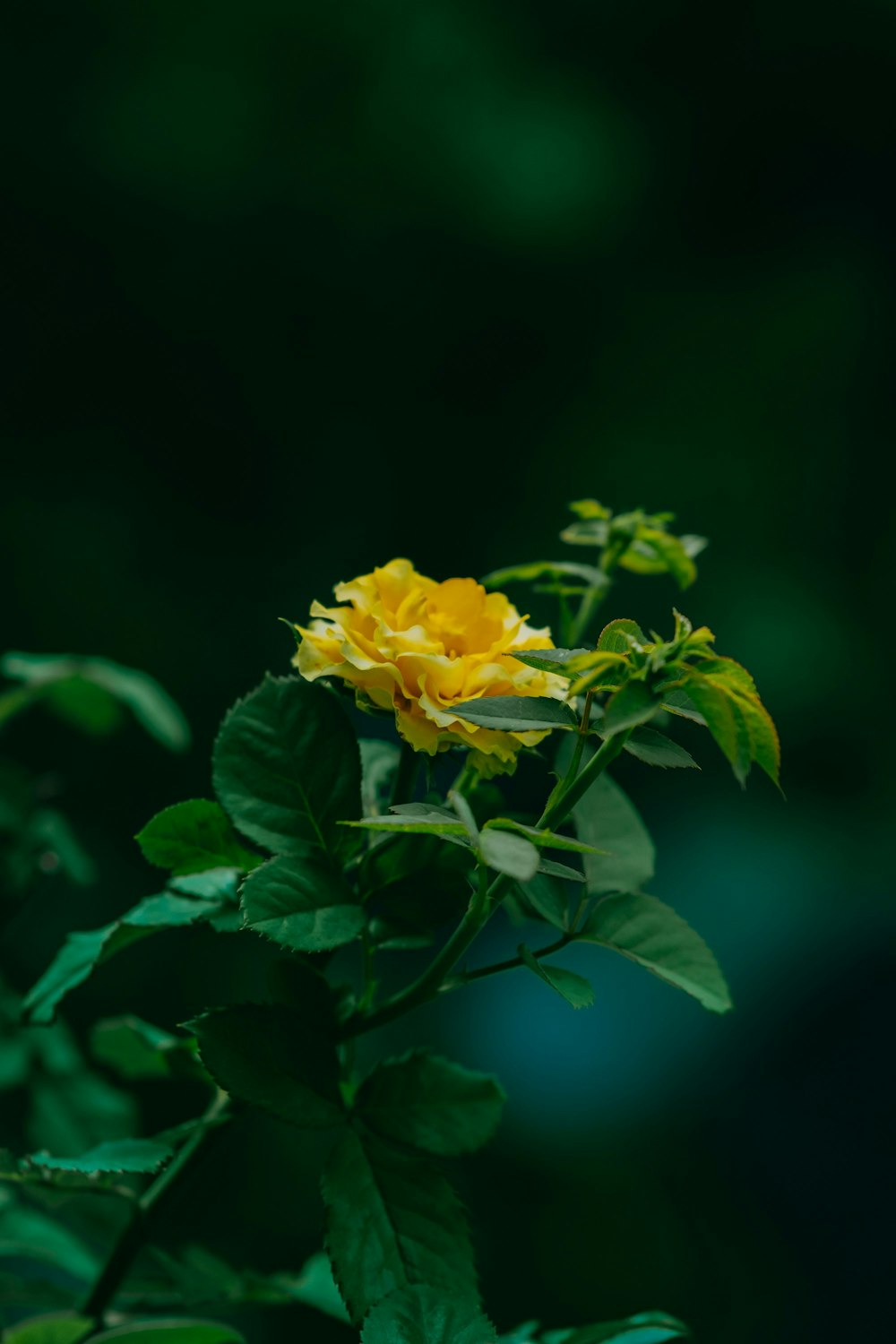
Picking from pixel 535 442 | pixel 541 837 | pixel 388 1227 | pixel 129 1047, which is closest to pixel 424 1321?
pixel 388 1227

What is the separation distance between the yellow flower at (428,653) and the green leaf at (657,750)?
3cm

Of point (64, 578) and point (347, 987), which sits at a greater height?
point (64, 578)

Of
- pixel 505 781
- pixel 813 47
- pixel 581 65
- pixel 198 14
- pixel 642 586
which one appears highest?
pixel 813 47

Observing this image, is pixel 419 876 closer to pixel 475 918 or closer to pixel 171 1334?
pixel 475 918

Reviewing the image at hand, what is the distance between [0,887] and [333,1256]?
1.28 ft

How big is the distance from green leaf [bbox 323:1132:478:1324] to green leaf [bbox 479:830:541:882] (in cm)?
13

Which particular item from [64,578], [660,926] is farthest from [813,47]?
[660,926]

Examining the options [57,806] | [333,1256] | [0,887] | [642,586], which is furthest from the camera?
[642,586]

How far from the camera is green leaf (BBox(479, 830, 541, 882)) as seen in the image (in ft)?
0.80

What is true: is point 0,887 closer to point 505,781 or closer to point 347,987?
point 347,987

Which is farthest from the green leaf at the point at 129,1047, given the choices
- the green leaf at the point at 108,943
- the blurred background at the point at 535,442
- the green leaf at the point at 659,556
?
the blurred background at the point at 535,442

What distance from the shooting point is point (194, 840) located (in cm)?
37

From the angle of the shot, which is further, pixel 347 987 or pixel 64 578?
pixel 64 578

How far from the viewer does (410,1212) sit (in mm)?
332
